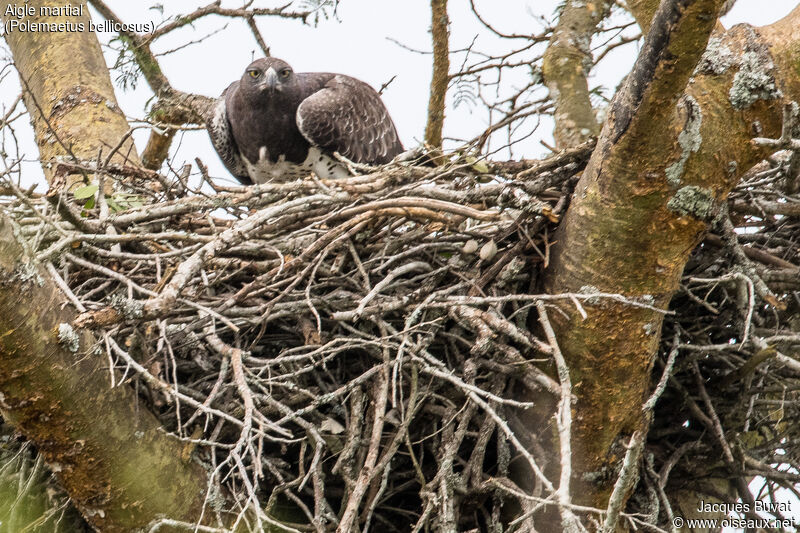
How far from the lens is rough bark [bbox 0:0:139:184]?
4414 millimetres

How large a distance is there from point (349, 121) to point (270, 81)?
52cm

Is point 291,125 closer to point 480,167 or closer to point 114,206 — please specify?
point 114,206

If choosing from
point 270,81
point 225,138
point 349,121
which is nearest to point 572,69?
point 349,121

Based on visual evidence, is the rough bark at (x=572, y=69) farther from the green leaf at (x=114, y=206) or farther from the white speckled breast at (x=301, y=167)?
the green leaf at (x=114, y=206)

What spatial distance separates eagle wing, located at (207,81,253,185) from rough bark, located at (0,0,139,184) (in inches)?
23.5

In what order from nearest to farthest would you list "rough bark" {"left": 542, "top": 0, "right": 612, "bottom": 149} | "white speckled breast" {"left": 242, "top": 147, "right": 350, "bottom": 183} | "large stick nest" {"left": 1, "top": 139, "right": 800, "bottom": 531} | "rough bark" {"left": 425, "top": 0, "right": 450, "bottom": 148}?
"large stick nest" {"left": 1, "top": 139, "right": 800, "bottom": 531}, "rough bark" {"left": 542, "top": 0, "right": 612, "bottom": 149}, "rough bark" {"left": 425, "top": 0, "right": 450, "bottom": 148}, "white speckled breast" {"left": 242, "top": 147, "right": 350, "bottom": 183}

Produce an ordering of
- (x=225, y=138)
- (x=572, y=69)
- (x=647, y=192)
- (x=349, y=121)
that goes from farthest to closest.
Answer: (x=225, y=138) < (x=349, y=121) < (x=572, y=69) < (x=647, y=192)

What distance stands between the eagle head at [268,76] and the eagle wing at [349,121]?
0.61 feet

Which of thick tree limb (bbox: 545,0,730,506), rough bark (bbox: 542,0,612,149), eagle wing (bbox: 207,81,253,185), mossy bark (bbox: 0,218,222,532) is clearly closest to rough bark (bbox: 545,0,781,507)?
thick tree limb (bbox: 545,0,730,506)

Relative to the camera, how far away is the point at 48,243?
8.83 ft

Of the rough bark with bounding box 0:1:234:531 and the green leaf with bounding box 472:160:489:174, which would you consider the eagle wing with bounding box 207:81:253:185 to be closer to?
the green leaf with bounding box 472:160:489:174

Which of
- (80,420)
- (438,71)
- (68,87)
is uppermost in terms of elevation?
(68,87)

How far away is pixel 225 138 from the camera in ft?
16.4

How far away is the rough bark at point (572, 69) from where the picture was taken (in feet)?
11.6
